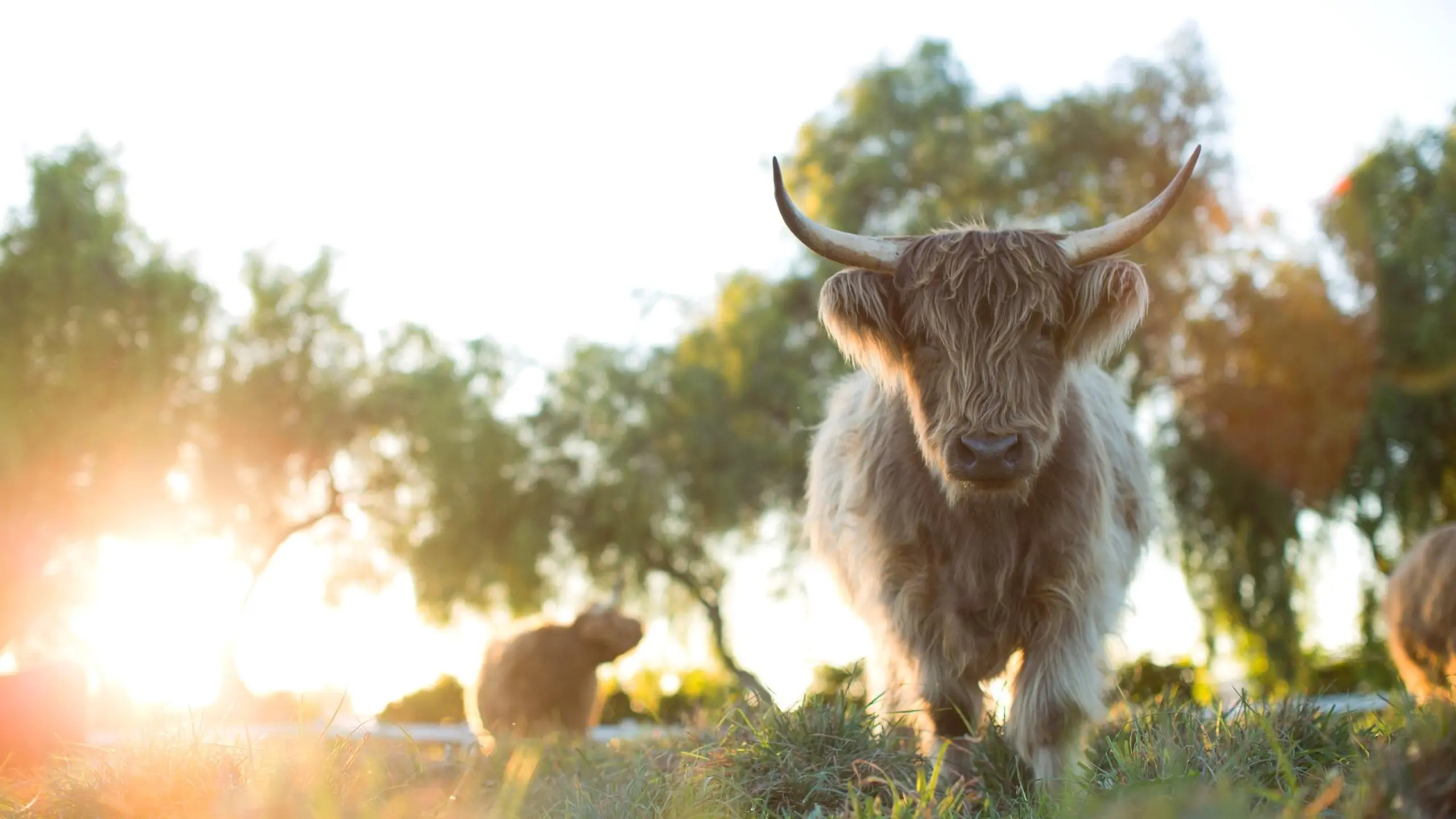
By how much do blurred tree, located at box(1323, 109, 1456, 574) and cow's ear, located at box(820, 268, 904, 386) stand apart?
12774 mm

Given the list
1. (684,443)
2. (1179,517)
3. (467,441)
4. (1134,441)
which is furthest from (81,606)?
(1134,441)

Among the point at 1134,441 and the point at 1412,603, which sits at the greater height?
the point at 1134,441

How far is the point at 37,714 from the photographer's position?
483cm

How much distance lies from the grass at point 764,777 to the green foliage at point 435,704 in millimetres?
12765

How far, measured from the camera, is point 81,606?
2041 cm

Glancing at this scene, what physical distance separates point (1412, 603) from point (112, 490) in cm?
1975

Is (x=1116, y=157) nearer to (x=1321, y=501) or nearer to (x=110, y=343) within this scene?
(x=1321, y=501)

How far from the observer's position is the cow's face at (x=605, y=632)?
915 cm

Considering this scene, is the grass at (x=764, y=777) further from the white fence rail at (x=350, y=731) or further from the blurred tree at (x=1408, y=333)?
the blurred tree at (x=1408, y=333)

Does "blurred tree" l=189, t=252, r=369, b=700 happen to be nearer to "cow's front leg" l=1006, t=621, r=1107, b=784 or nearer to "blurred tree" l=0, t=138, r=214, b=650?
"blurred tree" l=0, t=138, r=214, b=650

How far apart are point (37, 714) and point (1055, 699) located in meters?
4.22

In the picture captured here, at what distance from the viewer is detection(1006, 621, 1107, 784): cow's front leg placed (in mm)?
4312

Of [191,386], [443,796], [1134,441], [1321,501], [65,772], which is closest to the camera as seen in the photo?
[65,772]

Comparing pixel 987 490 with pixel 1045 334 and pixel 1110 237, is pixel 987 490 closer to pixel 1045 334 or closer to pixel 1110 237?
pixel 1045 334
